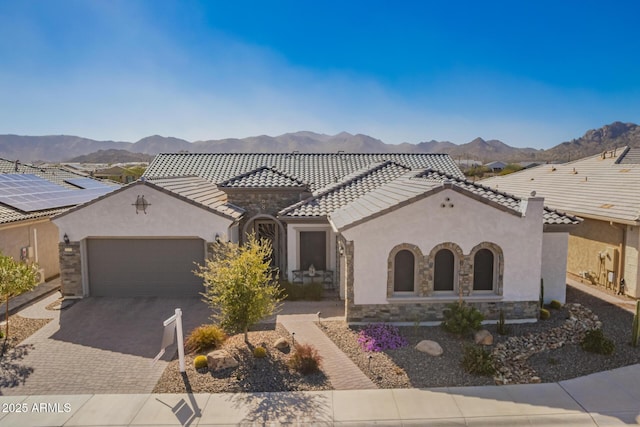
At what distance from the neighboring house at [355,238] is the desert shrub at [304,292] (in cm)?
77

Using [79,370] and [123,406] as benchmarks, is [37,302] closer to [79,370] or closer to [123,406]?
[79,370]

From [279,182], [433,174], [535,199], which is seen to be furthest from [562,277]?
[279,182]

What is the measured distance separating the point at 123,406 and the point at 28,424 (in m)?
1.82

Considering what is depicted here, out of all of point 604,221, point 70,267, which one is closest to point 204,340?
point 70,267

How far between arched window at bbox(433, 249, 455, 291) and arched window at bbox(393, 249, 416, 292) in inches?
30.9

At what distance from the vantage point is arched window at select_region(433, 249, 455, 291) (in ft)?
45.7

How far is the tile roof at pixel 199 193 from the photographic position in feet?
56.4

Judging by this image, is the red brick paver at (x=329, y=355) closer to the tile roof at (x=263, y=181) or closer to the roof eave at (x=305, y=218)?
the roof eave at (x=305, y=218)

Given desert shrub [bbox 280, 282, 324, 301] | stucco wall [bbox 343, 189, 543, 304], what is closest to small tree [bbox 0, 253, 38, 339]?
desert shrub [bbox 280, 282, 324, 301]

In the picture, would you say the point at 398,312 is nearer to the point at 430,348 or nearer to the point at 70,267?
the point at 430,348

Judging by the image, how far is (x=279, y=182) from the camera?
19.7m

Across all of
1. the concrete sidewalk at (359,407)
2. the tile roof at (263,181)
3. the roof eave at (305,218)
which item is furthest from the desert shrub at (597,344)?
the tile roof at (263,181)

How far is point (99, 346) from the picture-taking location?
12703 mm

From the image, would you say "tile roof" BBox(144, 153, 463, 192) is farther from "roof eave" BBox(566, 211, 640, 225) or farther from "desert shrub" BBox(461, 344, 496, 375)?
"desert shrub" BBox(461, 344, 496, 375)
